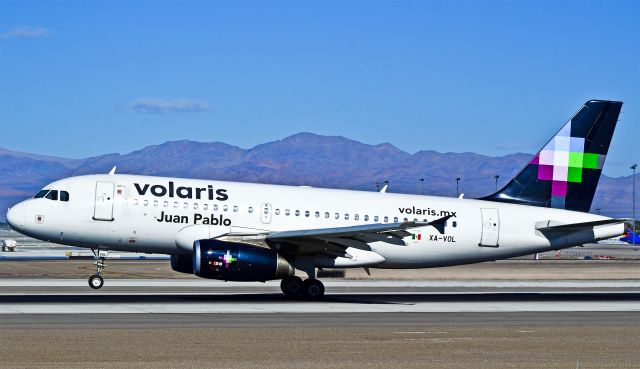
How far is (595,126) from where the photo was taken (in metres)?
44.6

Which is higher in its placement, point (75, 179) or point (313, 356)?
point (75, 179)

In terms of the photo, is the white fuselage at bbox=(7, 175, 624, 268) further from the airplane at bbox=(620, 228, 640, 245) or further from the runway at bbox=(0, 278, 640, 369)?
the airplane at bbox=(620, 228, 640, 245)

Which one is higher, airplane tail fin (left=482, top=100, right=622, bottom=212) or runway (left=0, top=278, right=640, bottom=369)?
airplane tail fin (left=482, top=100, right=622, bottom=212)

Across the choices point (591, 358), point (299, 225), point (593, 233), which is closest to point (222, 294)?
point (299, 225)

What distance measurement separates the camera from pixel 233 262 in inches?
1439

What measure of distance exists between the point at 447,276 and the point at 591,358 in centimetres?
3443

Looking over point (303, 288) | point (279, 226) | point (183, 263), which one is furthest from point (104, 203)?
point (303, 288)

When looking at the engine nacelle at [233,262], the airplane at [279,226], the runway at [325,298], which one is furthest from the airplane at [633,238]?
the engine nacelle at [233,262]

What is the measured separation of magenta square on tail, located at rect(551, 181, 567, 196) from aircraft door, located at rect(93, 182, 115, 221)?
59.7ft

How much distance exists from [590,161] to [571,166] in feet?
2.84

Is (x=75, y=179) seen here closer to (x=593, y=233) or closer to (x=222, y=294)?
(x=222, y=294)

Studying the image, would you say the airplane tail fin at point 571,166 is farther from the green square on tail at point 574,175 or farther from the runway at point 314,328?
the runway at point 314,328

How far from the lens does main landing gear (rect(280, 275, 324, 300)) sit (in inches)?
1560

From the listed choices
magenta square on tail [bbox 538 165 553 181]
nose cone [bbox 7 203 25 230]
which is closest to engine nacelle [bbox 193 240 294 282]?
nose cone [bbox 7 203 25 230]
